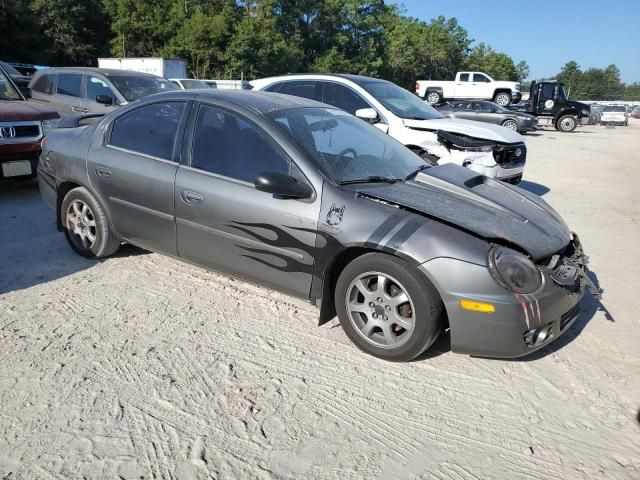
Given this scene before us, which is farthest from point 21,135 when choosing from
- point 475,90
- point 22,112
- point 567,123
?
point 475,90

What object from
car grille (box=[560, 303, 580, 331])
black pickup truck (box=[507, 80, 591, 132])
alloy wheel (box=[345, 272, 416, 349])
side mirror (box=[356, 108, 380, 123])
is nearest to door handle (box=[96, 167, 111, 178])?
alloy wheel (box=[345, 272, 416, 349])

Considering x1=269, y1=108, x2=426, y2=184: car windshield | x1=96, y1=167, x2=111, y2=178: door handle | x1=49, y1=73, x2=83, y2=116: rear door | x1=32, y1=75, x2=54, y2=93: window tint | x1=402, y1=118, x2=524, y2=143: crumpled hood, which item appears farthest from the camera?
x1=32, y1=75, x2=54, y2=93: window tint

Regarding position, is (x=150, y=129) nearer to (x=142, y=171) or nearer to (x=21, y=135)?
(x=142, y=171)

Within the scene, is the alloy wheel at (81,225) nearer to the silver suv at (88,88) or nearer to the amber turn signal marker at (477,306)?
the amber turn signal marker at (477,306)

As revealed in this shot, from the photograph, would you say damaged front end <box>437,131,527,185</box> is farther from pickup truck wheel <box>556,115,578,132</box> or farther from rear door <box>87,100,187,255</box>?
pickup truck wheel <box>556,115,578,132</box>

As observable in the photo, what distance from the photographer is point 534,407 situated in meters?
2.81

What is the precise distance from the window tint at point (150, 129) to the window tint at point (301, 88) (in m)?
3.84

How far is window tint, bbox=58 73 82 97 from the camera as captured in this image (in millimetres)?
9227

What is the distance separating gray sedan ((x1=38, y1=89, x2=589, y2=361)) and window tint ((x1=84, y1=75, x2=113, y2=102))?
16.6 ft

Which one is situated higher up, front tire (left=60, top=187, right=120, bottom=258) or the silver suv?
the silver suv

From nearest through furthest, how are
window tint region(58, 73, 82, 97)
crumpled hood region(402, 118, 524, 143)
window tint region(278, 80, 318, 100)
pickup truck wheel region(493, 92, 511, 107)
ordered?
crumpled hood region(402, 118, 524, 143) → window tint region(278, 80, 318, 100) → window tint region(58, 73, 82, 97) → pickup truck wheel region(493, 92, 511, 107)

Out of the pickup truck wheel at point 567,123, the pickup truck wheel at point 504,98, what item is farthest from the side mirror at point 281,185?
the pickup truck wheel at point 504,98

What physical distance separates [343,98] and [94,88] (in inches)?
184

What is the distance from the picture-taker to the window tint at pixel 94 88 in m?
9.01
